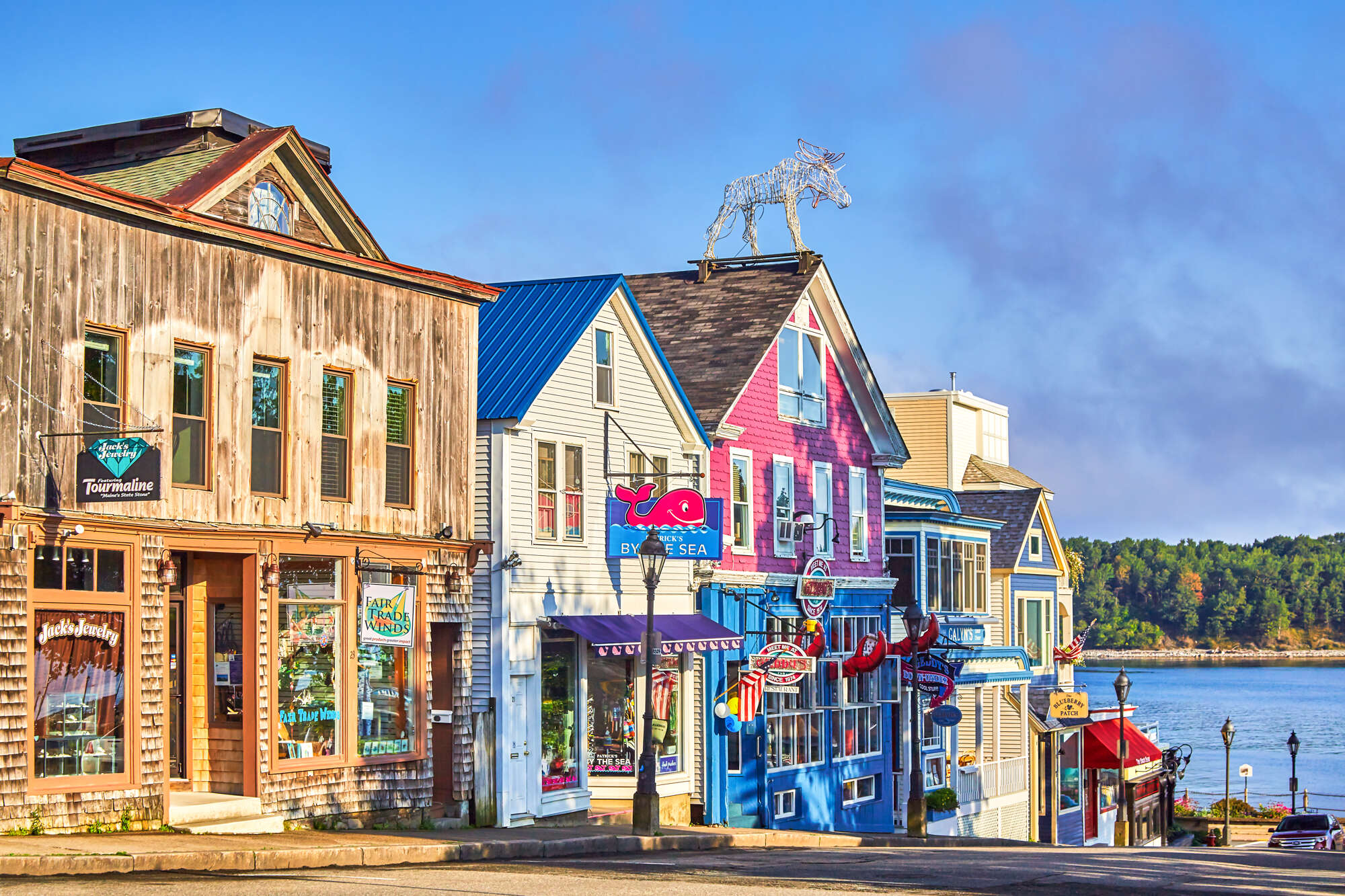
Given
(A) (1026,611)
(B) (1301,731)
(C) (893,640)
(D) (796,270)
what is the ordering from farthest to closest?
(B) (1301,731), (A) (1026,611), (C) (893,640), (D) (796,270)

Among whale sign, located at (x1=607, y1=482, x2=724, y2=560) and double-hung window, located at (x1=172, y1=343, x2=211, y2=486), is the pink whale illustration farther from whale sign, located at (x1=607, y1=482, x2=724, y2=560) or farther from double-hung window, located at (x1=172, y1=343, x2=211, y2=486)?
double-hung window, located at (x1=172, y1=343, x2=211, y2=486)

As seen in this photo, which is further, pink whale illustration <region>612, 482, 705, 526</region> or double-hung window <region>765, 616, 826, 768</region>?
double-hung window <region>765, 616, 826, 768</region>

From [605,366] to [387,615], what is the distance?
7.19 m

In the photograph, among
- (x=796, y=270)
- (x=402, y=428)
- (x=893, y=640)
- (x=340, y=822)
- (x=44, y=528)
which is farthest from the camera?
(x=893, y=640)

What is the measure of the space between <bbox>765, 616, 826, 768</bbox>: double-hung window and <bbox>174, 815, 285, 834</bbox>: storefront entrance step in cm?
1317

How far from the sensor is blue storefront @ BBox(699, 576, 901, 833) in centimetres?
3188

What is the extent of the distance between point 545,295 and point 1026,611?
1072 inches

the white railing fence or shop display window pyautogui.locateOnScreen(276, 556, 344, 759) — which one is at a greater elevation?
shop display window pyautogui.locateOnScreen(276, 556, 344, 759)

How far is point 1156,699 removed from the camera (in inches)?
6905

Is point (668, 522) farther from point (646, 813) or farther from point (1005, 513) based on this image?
point (1005, 513)

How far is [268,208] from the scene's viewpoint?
2275cm

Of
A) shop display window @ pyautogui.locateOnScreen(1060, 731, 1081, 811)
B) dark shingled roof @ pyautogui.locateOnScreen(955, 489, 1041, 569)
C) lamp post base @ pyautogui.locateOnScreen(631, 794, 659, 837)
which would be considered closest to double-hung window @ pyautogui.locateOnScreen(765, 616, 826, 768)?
lamp post base @ pyautogui.locateOnScreen(631, 794, 659, 837)

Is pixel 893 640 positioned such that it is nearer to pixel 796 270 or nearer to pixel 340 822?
pixel 796 270

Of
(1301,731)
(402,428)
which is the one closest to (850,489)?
(402,428)
